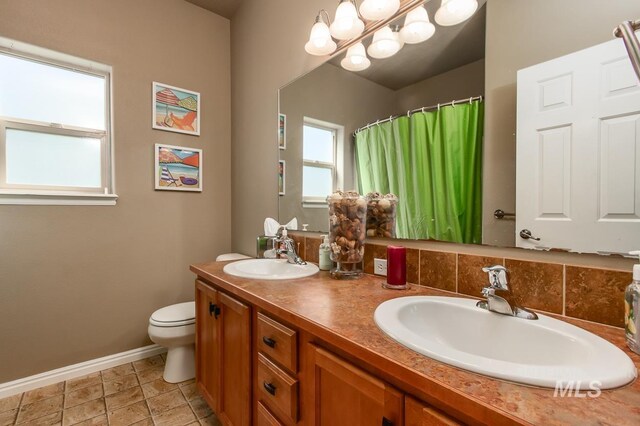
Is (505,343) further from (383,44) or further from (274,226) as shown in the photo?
(274,226)

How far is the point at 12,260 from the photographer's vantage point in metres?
1.76

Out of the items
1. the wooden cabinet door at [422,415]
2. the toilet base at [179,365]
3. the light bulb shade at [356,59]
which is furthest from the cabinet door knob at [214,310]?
the light bulb shade at [356,59]

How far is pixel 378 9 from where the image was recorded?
50.2 inches

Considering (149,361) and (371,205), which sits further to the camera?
(149,361)

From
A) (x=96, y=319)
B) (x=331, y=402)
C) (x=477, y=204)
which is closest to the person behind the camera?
(x=331, y=402)

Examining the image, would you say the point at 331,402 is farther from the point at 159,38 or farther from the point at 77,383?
the point at 159,38

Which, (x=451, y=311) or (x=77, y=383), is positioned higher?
(x=451, y=311)

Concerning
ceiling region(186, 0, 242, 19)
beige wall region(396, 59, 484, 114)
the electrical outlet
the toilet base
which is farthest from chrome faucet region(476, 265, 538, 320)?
ceiling region(186, 0, 242, 19)

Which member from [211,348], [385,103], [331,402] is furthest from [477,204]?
[211,348]

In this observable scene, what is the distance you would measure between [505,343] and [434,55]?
3.35 feet

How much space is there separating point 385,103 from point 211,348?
143 cm

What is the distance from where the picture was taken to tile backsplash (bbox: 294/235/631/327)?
73 centimetres

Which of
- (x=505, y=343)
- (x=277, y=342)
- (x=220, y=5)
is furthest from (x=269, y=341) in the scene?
(x=220, y=5)

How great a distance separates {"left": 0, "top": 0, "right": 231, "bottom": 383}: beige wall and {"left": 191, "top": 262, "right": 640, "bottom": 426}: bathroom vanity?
1001 mm
